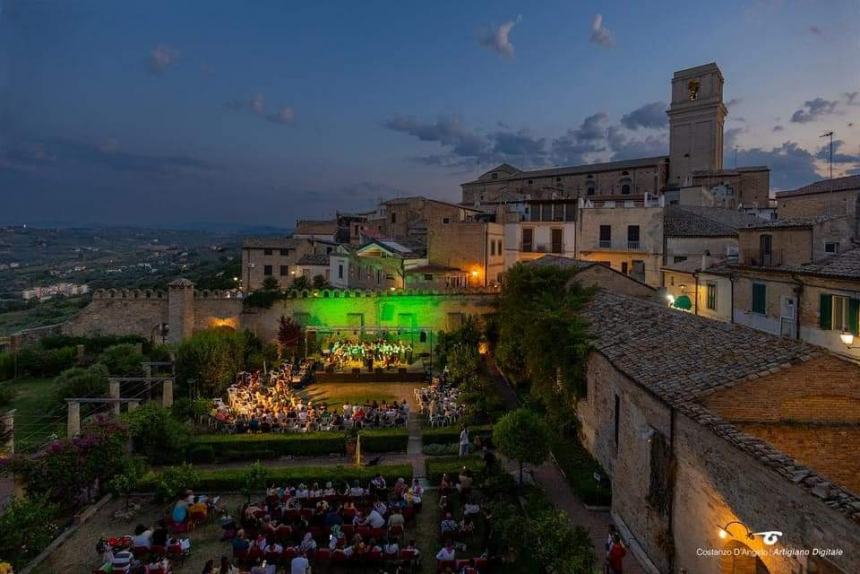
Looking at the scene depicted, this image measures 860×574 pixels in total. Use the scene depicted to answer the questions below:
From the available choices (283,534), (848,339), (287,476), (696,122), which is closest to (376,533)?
(283,534)

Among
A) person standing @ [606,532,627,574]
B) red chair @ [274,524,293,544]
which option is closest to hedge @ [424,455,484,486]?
red chair @ [274,524,293,544]

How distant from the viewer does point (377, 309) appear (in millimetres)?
34781

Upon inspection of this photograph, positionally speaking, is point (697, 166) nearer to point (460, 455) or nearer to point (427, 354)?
point (427, 354)

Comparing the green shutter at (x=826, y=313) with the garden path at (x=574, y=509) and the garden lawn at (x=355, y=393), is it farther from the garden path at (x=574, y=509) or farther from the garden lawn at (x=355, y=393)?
the garden lawn at (x=355, y=393)

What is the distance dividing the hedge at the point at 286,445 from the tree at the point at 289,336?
1222cm

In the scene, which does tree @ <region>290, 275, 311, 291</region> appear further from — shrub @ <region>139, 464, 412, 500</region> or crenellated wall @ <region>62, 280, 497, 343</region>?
shrub @ <region>139, 464, 412, 500</region>

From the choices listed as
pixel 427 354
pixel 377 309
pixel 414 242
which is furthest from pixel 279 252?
pixel 427 354

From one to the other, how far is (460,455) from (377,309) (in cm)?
1814

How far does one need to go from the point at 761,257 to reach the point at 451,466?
15.3 meters

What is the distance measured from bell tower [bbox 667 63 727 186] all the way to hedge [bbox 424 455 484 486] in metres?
45.1

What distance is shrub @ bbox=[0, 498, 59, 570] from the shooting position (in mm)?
11242

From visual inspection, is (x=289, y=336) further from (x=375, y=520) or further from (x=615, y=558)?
(x=615, y=558)

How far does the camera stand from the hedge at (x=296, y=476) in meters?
15.4

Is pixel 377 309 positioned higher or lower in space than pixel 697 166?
lower
